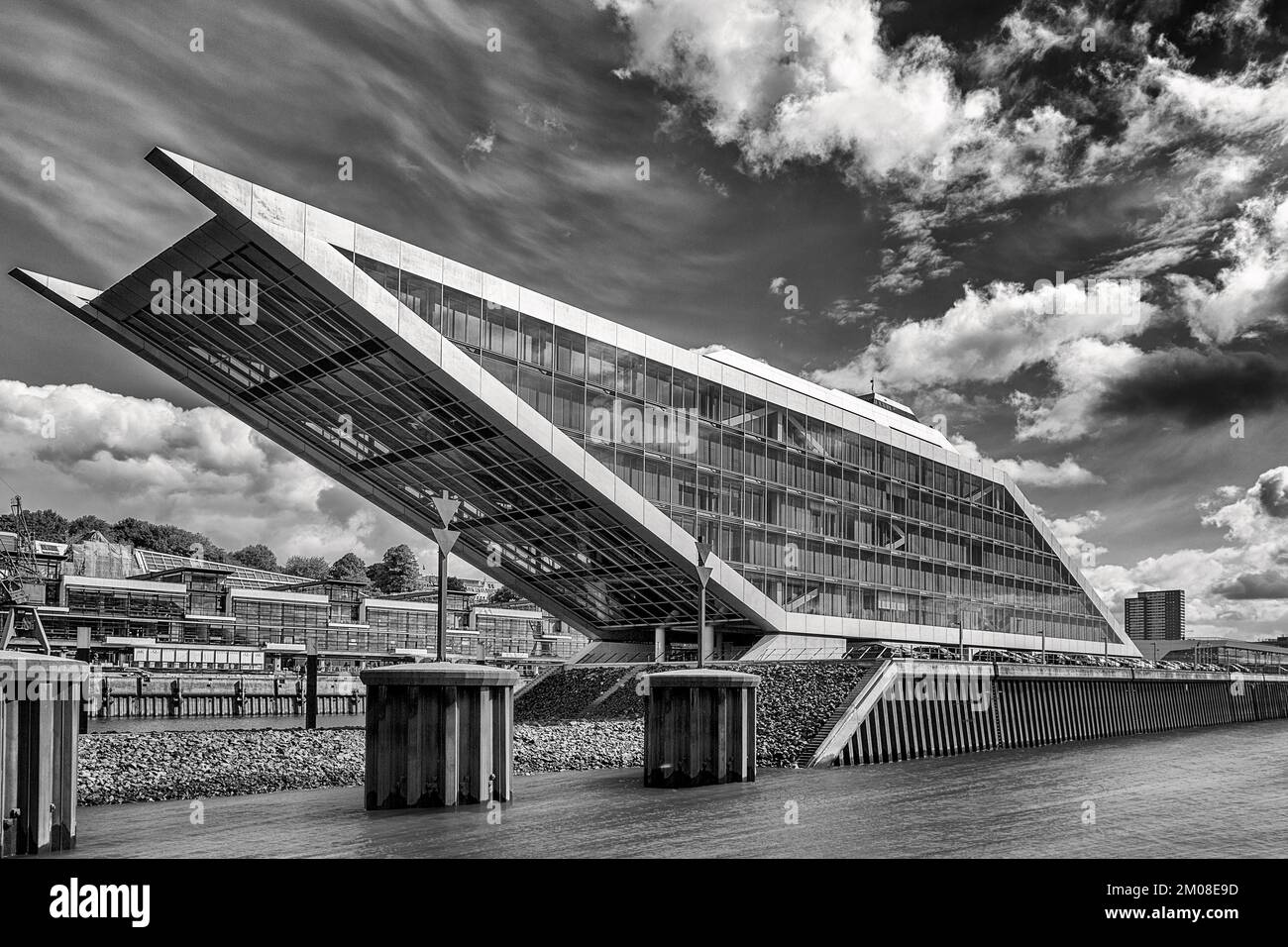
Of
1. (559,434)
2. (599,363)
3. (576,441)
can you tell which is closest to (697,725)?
(559,434)

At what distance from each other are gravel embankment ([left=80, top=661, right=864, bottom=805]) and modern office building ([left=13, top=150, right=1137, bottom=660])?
1281 centimetres

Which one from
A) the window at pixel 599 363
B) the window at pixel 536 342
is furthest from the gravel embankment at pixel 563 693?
the window at pixel 536 342

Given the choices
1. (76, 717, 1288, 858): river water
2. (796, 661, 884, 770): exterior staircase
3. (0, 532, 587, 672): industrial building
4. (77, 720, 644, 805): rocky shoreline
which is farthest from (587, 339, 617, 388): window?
(0, 532, 587, 672): industrial building

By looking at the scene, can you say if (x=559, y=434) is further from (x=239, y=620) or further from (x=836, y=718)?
(x=239, y=620)

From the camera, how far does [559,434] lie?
57.2 m

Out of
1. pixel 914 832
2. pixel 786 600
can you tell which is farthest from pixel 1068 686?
pixel 914 832

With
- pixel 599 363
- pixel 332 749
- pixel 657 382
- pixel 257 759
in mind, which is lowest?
pixel 332 749

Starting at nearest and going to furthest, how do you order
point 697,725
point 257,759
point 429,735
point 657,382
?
point 429,735 < point 697,725 < point 257,759 < point 657,382

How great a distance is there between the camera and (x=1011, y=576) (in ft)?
318

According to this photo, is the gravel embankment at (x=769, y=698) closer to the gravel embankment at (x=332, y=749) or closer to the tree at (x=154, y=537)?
the gravel embankment at (x=332, y=749)

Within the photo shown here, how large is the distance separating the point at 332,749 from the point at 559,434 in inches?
836

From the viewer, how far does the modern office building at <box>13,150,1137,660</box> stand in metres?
50.7
